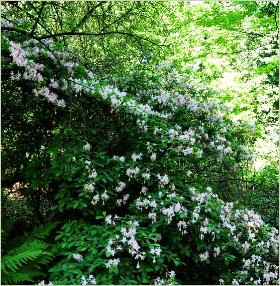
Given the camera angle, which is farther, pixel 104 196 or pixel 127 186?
pixel 127 186

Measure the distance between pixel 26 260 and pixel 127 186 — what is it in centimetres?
122

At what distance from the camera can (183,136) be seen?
12.1 ft

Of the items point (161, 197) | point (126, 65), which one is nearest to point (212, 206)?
point (161, 197)

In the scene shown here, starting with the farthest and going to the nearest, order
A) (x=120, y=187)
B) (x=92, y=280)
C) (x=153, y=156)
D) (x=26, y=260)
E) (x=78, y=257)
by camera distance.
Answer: (x=153, y=156) → (x=120, y=187) → (x=78, y=257) → (x=26, y=260) → (x=92, y=280)

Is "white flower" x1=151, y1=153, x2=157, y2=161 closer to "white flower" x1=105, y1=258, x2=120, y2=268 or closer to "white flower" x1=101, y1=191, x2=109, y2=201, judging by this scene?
"white flower" x1=101, y1=191, x2=109, y2=201

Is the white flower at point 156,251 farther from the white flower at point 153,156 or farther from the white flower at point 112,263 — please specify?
the white flower at point 153,156

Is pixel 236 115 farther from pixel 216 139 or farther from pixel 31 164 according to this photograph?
pixel 31 164

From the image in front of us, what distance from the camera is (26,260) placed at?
2.84 m

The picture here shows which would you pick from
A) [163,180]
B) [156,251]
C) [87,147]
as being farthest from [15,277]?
[163,180]

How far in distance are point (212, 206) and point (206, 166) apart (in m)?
1.11

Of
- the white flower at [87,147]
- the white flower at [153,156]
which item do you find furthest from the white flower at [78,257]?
the white flower at [153,156]

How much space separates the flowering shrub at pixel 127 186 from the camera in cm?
303

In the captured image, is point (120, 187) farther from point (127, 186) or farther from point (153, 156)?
point (153, 156)

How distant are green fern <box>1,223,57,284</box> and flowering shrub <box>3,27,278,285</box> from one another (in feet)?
0.47
